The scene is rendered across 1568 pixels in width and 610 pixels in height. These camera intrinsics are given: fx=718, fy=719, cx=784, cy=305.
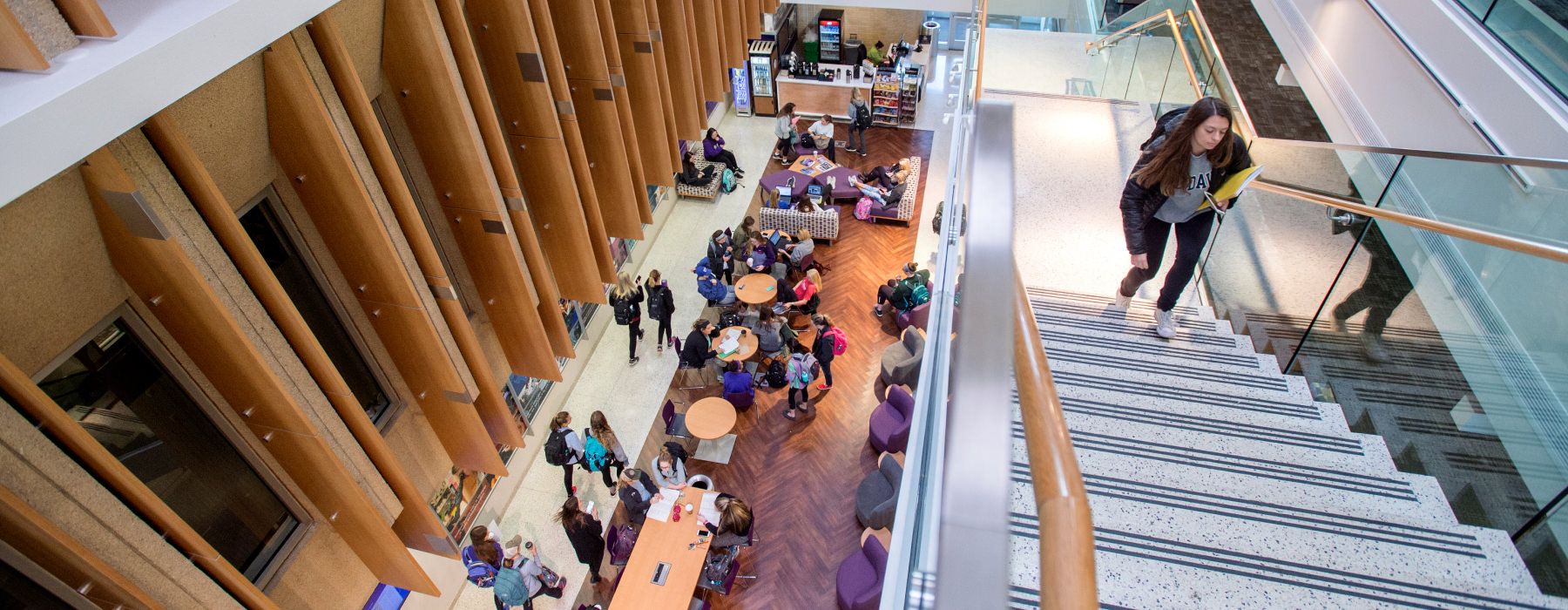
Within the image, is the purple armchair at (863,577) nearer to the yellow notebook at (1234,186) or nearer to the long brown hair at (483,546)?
the long brown hair at (483,546)

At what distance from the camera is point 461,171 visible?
4.69 m

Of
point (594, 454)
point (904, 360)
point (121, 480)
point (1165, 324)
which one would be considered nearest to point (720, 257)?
point (904, 360)

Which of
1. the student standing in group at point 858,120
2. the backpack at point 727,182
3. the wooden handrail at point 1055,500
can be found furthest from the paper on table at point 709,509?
the student standing in group at point 858,120

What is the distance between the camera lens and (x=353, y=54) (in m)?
4.06

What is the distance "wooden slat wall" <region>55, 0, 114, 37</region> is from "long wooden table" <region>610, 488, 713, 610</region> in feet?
18.1

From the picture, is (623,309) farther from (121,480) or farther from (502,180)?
(121,480)

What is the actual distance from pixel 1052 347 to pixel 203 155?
441cm

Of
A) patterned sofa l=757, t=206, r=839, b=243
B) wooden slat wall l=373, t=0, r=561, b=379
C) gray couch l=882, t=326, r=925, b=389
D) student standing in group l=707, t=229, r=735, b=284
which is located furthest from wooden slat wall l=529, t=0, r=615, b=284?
patterned sofa l=757, t=206, r=839, b=243

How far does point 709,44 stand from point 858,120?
6220 mm

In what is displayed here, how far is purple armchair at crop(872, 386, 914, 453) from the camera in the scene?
26.6ft

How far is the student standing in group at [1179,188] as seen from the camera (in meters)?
3.74

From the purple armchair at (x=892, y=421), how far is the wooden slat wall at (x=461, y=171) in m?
3.89

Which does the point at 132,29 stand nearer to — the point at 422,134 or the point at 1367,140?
the point at 422,134

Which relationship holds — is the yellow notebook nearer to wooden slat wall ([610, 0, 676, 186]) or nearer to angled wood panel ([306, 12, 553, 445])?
angled wood panel ([306, 12, 553, 445])
